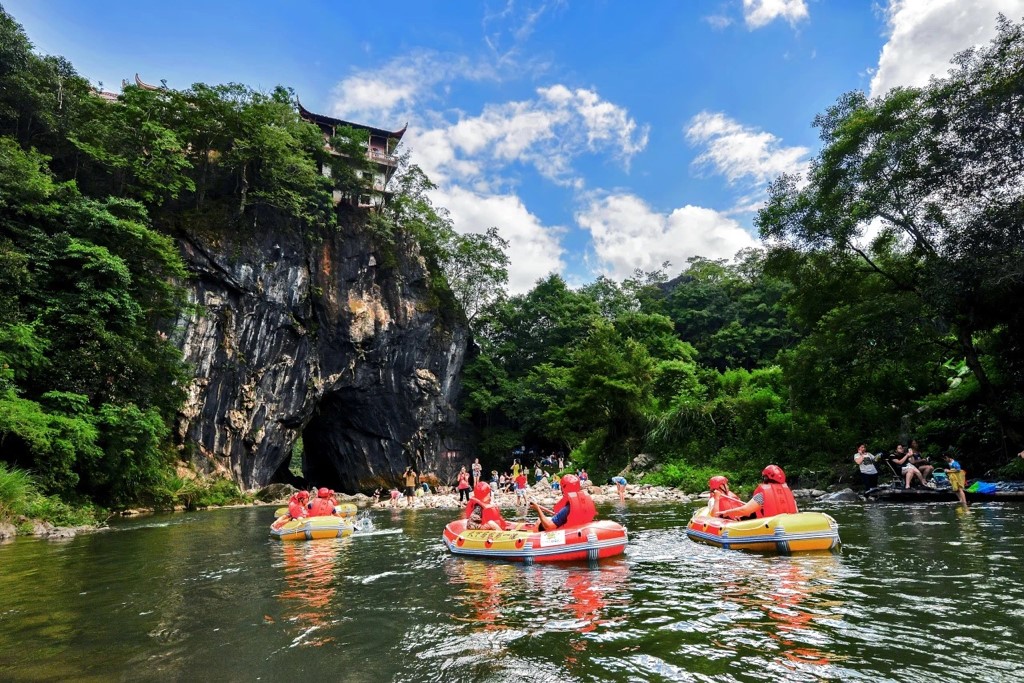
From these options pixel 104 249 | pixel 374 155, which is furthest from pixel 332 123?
pixel 104 249

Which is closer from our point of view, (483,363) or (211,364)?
(211,364)

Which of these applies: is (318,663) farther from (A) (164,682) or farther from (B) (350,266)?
(B) (350,266)

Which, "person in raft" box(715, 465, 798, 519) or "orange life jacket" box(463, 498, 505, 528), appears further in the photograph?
"orange life jacket" box(463, 498, 505, 528)

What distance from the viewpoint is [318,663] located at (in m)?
4.39

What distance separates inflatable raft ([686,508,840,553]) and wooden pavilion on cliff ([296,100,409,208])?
26.4 metres

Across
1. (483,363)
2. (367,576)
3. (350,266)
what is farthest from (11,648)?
(483,363)

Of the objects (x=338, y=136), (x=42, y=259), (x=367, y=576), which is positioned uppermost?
(x=338, y=136)

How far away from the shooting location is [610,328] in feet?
88.5

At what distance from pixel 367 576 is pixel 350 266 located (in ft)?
76.9

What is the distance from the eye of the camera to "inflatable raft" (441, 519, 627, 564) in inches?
324

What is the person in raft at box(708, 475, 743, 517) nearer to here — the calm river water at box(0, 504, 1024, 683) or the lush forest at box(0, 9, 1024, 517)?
the calm river water at box(0, 504, 1024, 683)

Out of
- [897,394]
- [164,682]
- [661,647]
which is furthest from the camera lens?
[897,394]

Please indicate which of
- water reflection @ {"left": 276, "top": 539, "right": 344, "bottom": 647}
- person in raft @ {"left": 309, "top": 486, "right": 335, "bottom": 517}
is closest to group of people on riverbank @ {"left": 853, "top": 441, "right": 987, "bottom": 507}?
water reflection @ {"left": 276, "top": 539, "right": 344, "bottom": 647}

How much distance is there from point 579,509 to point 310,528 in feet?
20.8
